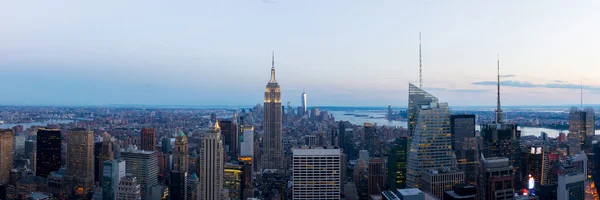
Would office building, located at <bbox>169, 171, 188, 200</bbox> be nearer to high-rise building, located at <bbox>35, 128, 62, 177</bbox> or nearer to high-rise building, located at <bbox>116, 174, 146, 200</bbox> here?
high-rise building, located at <bbox>116, 174, 146, 200</bbox>

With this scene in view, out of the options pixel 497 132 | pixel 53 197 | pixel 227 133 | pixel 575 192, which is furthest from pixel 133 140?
pixel 575 192

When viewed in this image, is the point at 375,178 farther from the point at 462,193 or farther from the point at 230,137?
the point at 230,137

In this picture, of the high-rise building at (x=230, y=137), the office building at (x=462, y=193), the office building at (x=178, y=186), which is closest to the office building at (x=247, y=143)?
the high-rise building at (x=230, y=137)

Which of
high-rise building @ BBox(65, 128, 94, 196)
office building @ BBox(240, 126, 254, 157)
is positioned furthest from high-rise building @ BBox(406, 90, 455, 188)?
high-rise building @ BBox(65, 128, 94, 196)

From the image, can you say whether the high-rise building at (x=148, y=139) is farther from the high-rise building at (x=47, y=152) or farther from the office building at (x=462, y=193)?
the office building at (x=462, y=193)

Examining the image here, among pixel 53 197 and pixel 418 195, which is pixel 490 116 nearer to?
pixel 418 195
